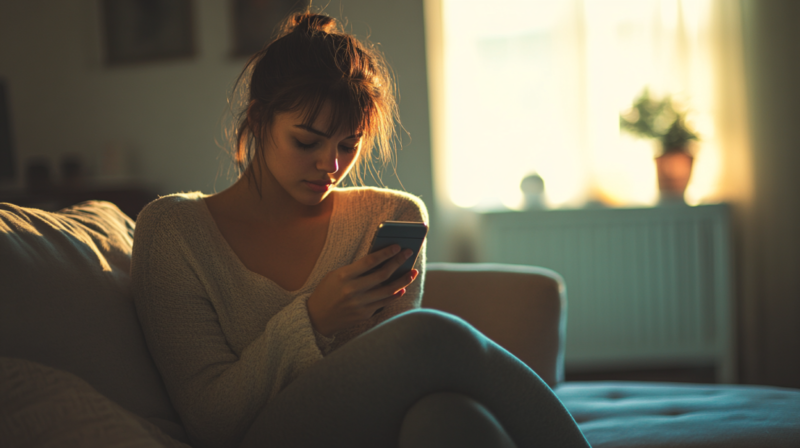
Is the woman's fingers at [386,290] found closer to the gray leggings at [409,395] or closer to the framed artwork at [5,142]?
the gray leggings at [409,395]

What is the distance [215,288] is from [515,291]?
2.27 ft

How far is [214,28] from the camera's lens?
2830mm

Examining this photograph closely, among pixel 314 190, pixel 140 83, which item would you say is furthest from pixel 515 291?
pixel 140 83

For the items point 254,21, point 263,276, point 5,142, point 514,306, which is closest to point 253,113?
point 263,276

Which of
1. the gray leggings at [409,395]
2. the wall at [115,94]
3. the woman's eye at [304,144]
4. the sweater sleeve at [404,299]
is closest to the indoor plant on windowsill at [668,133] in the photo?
the wall at [115,94]

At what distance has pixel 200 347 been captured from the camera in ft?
2.70

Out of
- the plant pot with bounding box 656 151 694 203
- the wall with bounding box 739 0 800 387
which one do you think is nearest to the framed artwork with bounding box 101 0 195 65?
the plant pot with bounding box 656 151 694 203

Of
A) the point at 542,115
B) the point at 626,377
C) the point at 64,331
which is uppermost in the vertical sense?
the point at 542,115

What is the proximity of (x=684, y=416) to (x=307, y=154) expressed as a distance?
0.88m

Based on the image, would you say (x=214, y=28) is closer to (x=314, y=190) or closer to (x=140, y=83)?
(x=140, y=83)

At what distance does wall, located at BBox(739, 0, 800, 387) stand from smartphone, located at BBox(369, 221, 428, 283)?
2240mm

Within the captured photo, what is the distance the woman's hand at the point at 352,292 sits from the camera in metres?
0.80

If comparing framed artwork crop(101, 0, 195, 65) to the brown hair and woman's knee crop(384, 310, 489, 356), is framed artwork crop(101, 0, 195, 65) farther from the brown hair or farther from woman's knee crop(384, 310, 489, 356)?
woman's knee crop(384, 310, 489, 356)

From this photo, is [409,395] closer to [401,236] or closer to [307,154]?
[401,236]
